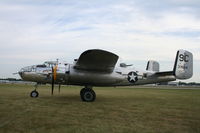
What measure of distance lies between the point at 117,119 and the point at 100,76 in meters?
6.10

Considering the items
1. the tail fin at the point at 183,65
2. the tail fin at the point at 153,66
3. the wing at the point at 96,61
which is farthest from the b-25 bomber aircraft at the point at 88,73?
the tail fin at the point at 153,66

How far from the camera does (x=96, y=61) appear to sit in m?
12.7

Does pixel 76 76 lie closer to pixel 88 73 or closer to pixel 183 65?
pixel 88 73

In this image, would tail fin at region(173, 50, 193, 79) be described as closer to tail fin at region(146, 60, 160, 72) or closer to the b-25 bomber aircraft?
the b-25 bomber aircraft

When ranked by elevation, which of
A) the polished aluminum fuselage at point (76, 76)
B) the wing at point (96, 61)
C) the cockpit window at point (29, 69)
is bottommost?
the polished aluminum fuselage at point (76, 76)

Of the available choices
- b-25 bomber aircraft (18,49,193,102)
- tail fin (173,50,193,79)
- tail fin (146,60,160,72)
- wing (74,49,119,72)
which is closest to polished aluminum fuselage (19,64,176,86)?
b-25 bomber aircraft (18,49,193,102)

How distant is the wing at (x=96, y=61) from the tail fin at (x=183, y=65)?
5039 mm

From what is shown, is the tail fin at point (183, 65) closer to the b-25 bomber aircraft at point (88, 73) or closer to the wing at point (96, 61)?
the b-25 bomber aircraft at point (88, 73)

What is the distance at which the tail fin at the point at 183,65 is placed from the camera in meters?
15.6

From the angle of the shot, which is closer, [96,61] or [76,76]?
[96,61]

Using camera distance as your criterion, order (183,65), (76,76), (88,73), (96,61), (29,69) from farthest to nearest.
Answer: (183,65) → (29,69) → (88,73) → (76,76) → (96,61)

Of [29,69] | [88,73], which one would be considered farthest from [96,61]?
[29,69]

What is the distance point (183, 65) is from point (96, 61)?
6806 millimetres

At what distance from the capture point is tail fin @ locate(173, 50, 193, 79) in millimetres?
15602
